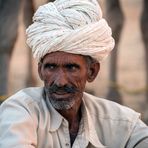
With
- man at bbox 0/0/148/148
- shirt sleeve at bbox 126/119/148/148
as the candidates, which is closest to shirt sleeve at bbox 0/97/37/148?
man at bbox 0/0/148/148

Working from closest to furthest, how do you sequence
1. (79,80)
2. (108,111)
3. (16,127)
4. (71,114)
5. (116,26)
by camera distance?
(16,127) → (79,80) → (71,114) → (108,111) → (116,26)

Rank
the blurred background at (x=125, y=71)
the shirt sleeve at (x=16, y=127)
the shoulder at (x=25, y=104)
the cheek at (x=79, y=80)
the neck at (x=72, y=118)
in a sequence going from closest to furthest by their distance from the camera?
the shirt sleeve at (x=16, y=127) → the shoulder at (x=25, y=104) → the cheek at (x=79, y=80) → the neck at (x=72, y=118) → the blurred background at (x=125, y=71)

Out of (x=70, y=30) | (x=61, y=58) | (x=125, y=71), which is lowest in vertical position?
(x=125, y=71)

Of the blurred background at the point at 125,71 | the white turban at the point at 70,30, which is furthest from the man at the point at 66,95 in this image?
the blurred background at the point at 125,71

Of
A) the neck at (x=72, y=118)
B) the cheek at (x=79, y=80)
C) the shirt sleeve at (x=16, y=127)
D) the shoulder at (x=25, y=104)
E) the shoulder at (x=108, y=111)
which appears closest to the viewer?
the shirt sleeve at (x=16, y=127)

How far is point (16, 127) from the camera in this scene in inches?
207

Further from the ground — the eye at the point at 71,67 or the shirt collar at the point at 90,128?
the eye at the point at 71,67

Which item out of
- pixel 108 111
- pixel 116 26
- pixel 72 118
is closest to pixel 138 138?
pixel 108 111

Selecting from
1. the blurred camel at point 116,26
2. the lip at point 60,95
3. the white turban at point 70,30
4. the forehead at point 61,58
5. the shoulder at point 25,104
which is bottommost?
the blurred camel at point 116,26

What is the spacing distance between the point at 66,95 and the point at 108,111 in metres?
0.45

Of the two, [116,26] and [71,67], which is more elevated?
[71,67]

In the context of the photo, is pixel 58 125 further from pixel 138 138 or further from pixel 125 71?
pixel 125 71

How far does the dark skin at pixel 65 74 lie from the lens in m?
5.43

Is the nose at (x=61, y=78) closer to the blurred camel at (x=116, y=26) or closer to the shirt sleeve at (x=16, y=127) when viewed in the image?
the shirt sleeve at (x=16, y=127)
